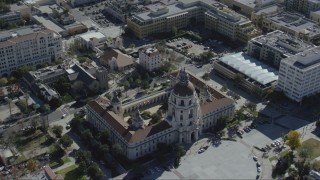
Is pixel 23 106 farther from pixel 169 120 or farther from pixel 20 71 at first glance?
pixel 169 120

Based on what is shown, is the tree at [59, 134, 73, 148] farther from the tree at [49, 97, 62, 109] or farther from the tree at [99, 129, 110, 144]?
the tree at [49, 97, 62, 109]

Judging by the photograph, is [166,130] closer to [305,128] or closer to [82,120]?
[82,120]

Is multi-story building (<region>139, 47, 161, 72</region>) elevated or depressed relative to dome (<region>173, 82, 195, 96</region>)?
depressed

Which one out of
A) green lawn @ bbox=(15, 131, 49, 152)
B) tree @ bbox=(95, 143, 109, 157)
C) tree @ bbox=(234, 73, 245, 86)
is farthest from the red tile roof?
tree @ bbox=(234, 73, 245, 86)

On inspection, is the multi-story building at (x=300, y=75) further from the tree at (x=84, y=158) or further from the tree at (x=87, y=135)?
the tree at (x=84, y=158)

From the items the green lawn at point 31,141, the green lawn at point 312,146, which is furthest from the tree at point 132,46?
the green lawn at point 312,146

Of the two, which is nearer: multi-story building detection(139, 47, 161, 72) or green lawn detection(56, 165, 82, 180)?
green lawn detection(56, 165, 82, 180)

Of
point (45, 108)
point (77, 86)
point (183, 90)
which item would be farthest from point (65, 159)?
point (183, 90)
